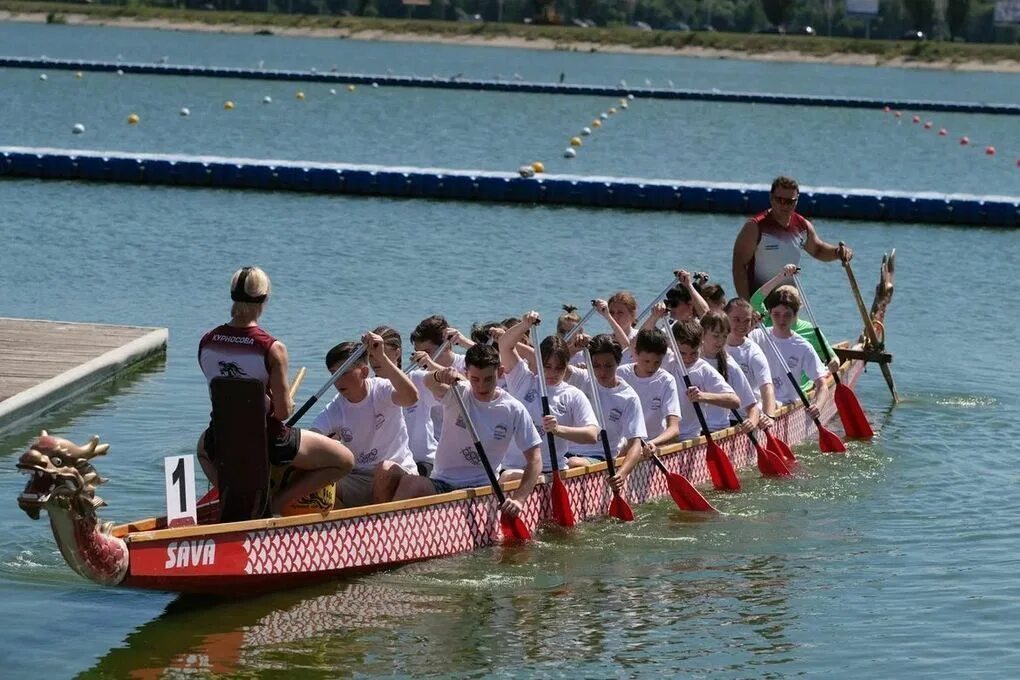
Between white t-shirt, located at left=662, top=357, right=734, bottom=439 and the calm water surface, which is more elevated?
→ white t-shirt, located at left=662, top=357, right=734, bottom=439

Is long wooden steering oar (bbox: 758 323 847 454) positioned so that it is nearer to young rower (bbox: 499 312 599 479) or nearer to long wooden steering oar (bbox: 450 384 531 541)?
young rower (bbox: 499 312 599 479)

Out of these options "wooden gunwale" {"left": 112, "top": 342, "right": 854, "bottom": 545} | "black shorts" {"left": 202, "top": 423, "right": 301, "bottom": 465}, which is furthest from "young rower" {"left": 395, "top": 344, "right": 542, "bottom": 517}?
"black shorts" {"left": 202, "top": 423, "right": 301, "bottom": 465}

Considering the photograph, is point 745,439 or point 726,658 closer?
point 726,658

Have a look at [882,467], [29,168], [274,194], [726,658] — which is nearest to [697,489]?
[882,467]

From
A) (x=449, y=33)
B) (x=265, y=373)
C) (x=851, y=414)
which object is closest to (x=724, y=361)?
(x=851, y=414)

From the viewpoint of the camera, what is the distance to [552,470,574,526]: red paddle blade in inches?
474

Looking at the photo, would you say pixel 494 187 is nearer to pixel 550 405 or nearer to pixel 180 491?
pixel 550 405

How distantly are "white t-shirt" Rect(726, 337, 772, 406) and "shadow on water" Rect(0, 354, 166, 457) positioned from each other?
537 cm

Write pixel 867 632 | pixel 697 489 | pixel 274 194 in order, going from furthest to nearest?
1. pixel 274 194
2. pixel 697 489
3. pixel 867 632

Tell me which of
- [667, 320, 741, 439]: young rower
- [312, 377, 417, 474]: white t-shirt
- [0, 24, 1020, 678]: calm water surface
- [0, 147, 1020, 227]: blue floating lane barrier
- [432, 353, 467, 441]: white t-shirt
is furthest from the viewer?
[0, 147, 1020, 227]: blue floating lane barrier

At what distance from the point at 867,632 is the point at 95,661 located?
4450mm

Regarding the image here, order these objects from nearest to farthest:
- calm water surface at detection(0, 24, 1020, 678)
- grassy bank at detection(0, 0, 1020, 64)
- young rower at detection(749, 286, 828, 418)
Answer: calm water surface at detection(0, 24, 1020, 678)
young rower at detection(749, 286, 828, 418)
grassy bank at detection(0, 0, 1020, 64)

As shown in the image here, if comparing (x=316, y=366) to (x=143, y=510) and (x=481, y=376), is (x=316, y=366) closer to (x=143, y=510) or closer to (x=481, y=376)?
(x=143, y=510)

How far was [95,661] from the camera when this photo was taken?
9.76 metres
